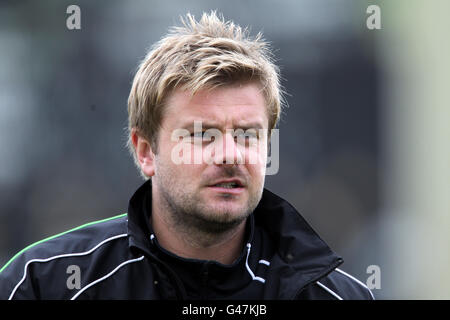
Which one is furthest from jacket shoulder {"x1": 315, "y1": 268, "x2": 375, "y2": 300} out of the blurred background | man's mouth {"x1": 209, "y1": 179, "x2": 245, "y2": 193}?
the blurred background

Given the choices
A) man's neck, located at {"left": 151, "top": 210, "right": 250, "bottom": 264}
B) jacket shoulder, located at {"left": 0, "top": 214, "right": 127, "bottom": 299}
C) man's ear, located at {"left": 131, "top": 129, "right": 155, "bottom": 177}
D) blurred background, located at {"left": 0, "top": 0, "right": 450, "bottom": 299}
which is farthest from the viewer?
blurred background, located at {"left": 0, "top": 0, "right": 450, "bottom": 299}

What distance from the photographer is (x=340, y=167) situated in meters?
5.26

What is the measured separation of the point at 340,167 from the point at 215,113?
3.12 m

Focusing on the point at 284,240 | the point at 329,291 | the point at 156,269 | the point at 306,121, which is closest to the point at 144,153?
the point at 156,269

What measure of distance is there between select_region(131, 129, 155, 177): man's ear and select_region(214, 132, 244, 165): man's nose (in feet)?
1.16

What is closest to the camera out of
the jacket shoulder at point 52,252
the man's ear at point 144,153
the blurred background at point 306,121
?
the jacket shoulder at point 52,252

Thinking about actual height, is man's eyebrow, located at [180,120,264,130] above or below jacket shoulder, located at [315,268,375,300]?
above

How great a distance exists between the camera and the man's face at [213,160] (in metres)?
2.27

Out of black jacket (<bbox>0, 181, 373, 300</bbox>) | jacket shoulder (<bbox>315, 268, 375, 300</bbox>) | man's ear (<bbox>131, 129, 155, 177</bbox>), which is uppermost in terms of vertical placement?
man's ear (<bbox>131, 129, 155, 177</bbox>)

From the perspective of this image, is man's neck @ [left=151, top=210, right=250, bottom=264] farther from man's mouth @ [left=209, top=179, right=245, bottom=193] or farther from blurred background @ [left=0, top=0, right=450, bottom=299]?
blurred background @ [left=0, top=0, right=450, bottom=299]

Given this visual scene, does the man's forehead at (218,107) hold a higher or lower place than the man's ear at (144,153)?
higher

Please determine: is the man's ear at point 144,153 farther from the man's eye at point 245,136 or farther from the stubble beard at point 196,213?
the man's eye at point 245,136

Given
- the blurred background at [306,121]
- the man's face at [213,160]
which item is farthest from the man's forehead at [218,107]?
the blurred background at [306,121]

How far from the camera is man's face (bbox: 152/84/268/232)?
7.45 ft
